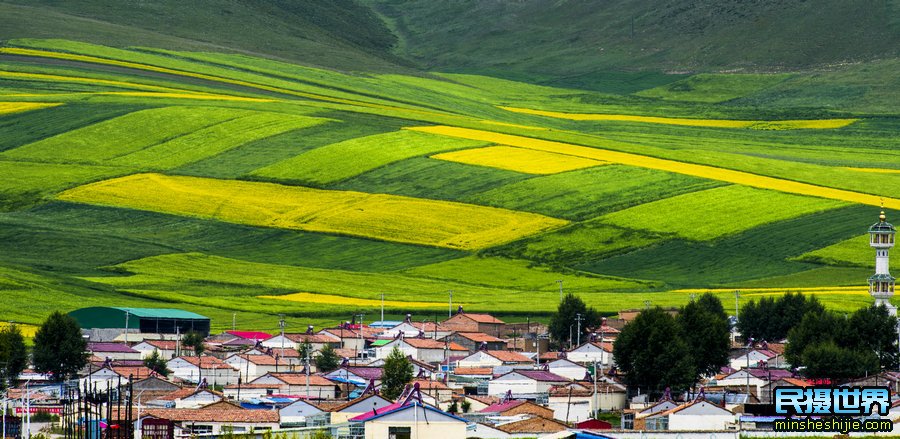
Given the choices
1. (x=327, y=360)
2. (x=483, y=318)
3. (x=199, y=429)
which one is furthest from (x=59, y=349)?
(x=483, y=318)

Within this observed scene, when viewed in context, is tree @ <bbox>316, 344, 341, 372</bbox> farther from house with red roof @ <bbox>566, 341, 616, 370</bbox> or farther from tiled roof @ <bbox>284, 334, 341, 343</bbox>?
house with red roof @ <bbox>566, 341, 616, 370</bbox>

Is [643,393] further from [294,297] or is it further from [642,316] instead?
[294,297]

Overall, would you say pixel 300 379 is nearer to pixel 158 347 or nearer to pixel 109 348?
pixel 109 348

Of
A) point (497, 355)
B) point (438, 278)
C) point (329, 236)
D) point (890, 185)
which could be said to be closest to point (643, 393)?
point (497, 355)

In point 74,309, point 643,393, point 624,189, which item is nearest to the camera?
point 643,393

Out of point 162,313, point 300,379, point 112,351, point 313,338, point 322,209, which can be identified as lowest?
point 300,379
